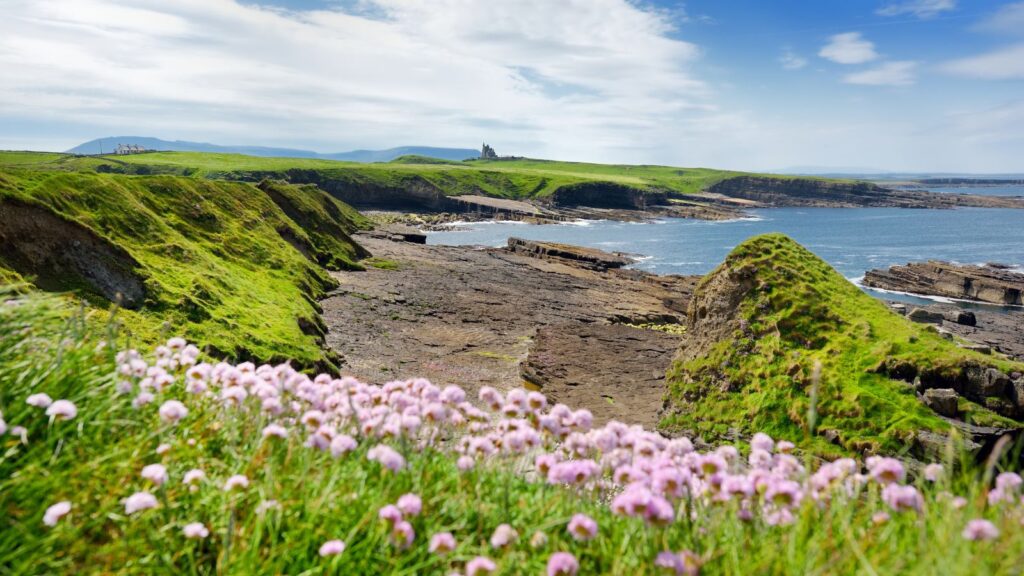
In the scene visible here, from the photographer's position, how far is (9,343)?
567cm

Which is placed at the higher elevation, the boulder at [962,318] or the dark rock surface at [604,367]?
the dark rock surface at [604,367]

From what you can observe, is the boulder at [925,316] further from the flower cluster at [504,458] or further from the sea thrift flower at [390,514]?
the sea thrift flower at [390,514]

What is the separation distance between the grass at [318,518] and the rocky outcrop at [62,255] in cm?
1706

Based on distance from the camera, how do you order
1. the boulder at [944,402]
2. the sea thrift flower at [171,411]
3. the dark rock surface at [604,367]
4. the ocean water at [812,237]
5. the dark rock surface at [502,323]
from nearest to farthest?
the sea thrift flower at [171,411], the boulder at [944,402], the dark rock surface at [604,367], the dark rock surface at [502,323], the ocean water at [812,237]

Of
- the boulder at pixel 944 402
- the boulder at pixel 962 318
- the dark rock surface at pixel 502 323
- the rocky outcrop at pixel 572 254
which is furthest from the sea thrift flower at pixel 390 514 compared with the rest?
the rocky outcrop at pixel 572 254

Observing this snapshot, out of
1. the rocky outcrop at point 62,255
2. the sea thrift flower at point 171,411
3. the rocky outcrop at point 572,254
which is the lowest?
the rocky outcrop at point 572,254

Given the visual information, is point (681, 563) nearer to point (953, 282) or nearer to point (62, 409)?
point (62, 409)

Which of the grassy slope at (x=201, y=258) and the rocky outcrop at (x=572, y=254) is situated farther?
the rocky outcrop at (x=572, y=254)

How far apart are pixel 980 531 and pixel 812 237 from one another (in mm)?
142217

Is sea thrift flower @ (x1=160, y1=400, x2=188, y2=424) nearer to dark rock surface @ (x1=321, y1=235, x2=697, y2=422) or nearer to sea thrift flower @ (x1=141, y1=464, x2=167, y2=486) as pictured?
sea thrift flower @ (x1=141, y1=464, x2=167, y2=486)

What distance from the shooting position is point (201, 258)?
1214 inches

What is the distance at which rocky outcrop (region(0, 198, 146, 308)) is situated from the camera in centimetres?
1991

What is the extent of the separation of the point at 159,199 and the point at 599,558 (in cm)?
3971

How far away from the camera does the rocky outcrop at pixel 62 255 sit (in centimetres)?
1991
